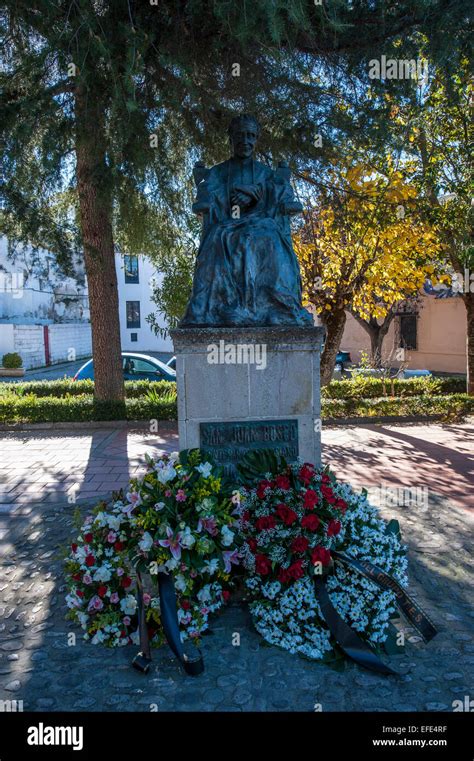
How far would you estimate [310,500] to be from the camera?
3.01 meters

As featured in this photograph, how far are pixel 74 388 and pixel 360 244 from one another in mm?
7148

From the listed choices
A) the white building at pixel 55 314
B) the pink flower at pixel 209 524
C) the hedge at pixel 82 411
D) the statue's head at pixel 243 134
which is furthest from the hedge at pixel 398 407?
the white building at pixel 55 314

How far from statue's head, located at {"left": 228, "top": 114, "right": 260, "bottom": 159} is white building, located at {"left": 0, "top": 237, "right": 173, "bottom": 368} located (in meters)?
16.4

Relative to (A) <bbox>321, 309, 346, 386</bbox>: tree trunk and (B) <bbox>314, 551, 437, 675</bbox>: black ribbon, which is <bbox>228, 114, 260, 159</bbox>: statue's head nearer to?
(B) <bbox>314, 551, 437, 675</bbox>: black ribbon

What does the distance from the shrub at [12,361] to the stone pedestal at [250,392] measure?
20.3 metres

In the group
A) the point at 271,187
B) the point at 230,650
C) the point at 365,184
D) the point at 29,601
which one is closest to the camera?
the point at 230,650

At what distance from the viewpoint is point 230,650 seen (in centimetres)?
307

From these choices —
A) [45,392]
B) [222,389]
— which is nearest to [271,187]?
[222,389]

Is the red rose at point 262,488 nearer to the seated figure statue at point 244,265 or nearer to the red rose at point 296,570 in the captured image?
the red rose at point 296,570

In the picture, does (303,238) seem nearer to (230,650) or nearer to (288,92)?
(288,92)

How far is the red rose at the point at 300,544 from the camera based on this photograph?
2.97 m

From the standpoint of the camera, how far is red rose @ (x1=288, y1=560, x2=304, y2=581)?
2980 mm

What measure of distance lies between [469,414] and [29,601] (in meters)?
9.66

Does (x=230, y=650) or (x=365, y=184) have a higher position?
(x=365, y=184)
